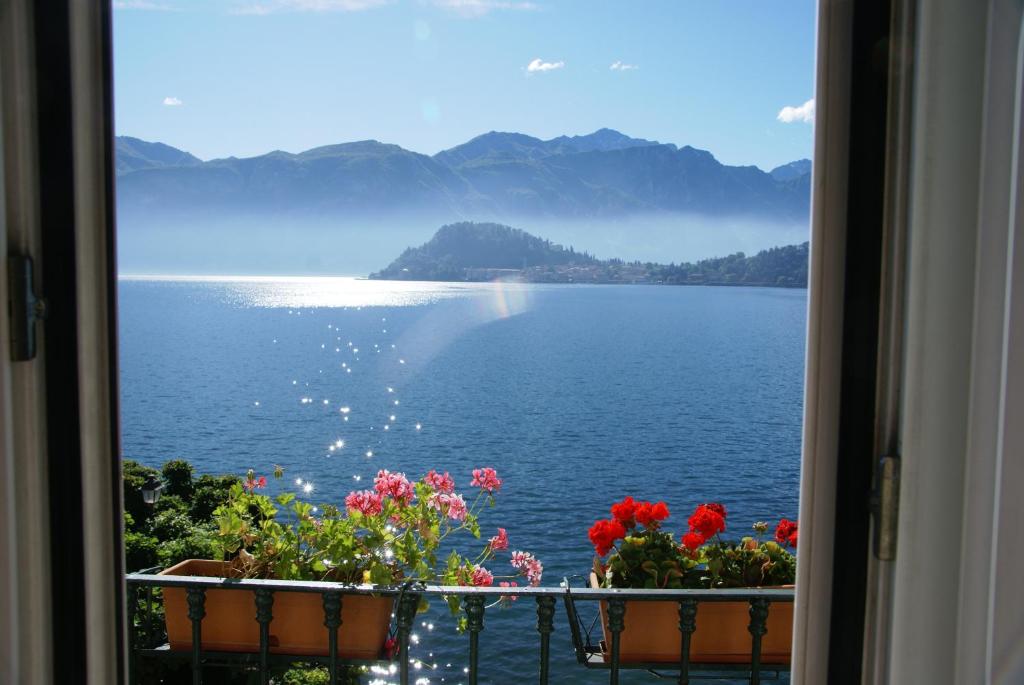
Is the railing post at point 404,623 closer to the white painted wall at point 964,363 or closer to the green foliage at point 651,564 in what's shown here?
the green foliage at point 651,564

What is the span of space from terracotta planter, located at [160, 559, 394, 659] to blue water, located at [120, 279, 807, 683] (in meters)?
14.0

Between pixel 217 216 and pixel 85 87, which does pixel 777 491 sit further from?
pixel 217 216

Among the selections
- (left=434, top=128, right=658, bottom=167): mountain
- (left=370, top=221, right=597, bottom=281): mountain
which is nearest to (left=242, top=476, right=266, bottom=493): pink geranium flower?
(left=370, top=221, right=597, bottom=281): mountain

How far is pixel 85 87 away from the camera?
2.92ft

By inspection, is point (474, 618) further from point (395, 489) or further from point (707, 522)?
point (707, 522)

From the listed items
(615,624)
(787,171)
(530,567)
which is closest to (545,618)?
(615,624)

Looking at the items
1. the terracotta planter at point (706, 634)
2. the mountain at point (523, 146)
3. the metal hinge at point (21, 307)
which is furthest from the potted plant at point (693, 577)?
the mountain at point (523, 146)

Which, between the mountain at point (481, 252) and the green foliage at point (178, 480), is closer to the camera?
the green foliage at point (178, 480)

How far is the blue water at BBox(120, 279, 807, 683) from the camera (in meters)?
29.4

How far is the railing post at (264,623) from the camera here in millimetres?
1817

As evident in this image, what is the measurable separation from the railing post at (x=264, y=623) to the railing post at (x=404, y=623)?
0.31 metres

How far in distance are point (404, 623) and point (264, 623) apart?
339 mm

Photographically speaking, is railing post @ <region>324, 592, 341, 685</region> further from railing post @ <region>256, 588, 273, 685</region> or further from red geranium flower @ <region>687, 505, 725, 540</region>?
red geranium flower @ <region>687, 505, 725, 540</region>

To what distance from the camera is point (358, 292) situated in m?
133
